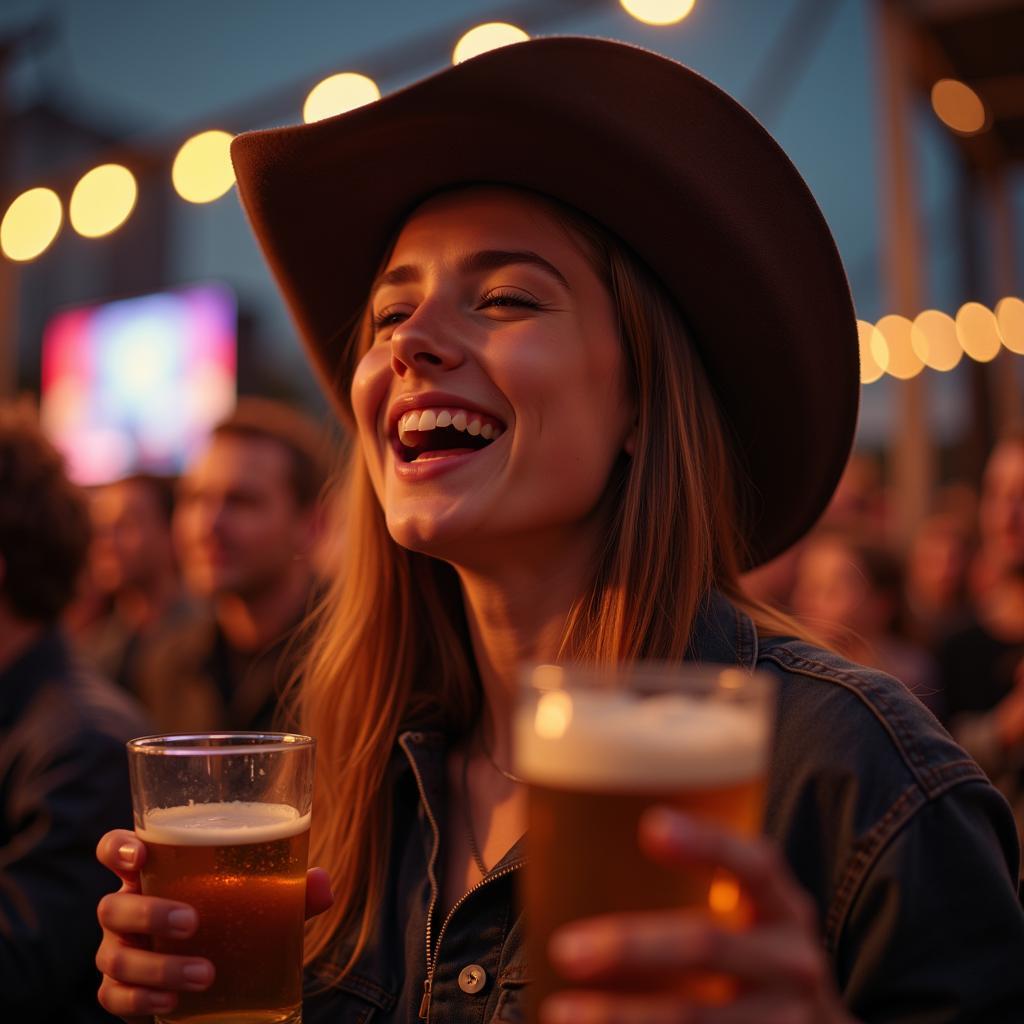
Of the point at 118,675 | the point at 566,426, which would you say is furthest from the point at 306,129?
the point at 118,675

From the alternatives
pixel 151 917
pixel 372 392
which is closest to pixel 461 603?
pixel 372 392

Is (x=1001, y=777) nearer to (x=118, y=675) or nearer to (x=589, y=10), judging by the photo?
(x=589, y=10)

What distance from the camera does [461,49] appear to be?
5219mm

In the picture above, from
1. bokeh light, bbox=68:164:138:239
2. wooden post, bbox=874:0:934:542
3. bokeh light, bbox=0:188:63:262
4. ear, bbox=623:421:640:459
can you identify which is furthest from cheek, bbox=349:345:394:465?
bokeh light, bbox=0:188:63:262

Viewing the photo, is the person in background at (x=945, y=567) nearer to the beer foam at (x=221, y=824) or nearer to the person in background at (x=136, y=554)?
the person in background at (x=136, y=554)

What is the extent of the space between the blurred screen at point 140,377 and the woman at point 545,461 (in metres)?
8.66

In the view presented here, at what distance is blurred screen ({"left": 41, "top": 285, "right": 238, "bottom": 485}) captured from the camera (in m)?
10.3

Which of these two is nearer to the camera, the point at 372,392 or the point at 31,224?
the point at 372,392

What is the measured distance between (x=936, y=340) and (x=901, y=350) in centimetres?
316

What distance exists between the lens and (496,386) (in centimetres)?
159

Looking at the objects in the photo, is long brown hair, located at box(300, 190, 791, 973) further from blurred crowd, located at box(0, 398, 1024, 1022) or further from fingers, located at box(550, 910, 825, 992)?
fingers, located at box(550, 910, 825, 992)

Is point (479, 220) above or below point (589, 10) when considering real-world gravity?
below

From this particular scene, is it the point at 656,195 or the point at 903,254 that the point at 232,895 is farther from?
the point at 903,254

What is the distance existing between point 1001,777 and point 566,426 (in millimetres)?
2416
